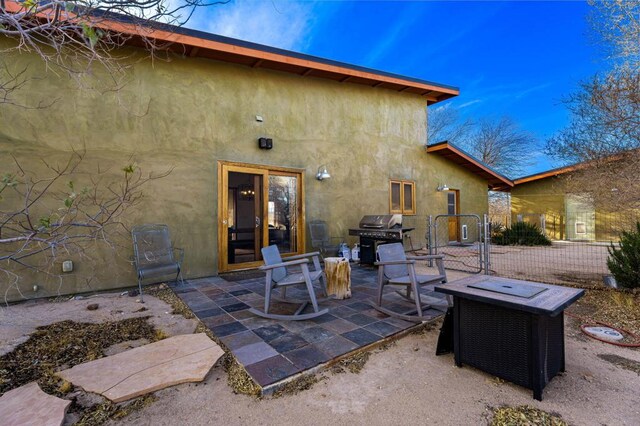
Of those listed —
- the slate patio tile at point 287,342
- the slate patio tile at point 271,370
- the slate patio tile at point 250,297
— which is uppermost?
the slate patio tile at point 250,297

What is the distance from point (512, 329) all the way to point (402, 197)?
6.68 metres

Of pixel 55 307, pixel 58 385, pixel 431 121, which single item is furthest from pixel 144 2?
pixel 431 121

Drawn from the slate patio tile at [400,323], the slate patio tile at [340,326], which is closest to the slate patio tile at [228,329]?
the slate patio tile at [340,326]

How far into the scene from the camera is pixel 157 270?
172 inches

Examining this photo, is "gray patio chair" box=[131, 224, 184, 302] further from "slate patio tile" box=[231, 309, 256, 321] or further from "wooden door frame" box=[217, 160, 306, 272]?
"slate patio tile" box=[231, 309, 256, 321]

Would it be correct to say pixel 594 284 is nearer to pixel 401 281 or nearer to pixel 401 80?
pixel 401 281

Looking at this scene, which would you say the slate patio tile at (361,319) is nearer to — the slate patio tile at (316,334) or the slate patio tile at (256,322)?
the slate patio tile at (316,334)

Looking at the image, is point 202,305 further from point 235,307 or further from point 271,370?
point 271,370

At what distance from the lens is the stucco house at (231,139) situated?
440cm

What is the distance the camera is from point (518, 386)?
82.3 inches

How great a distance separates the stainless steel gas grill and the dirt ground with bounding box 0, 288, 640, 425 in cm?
326

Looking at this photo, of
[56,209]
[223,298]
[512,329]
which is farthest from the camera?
[56,209]

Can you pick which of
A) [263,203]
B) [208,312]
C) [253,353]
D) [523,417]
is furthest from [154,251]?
[523,417]

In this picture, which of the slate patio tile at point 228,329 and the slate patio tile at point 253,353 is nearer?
the slate patio tile at point 253,353
